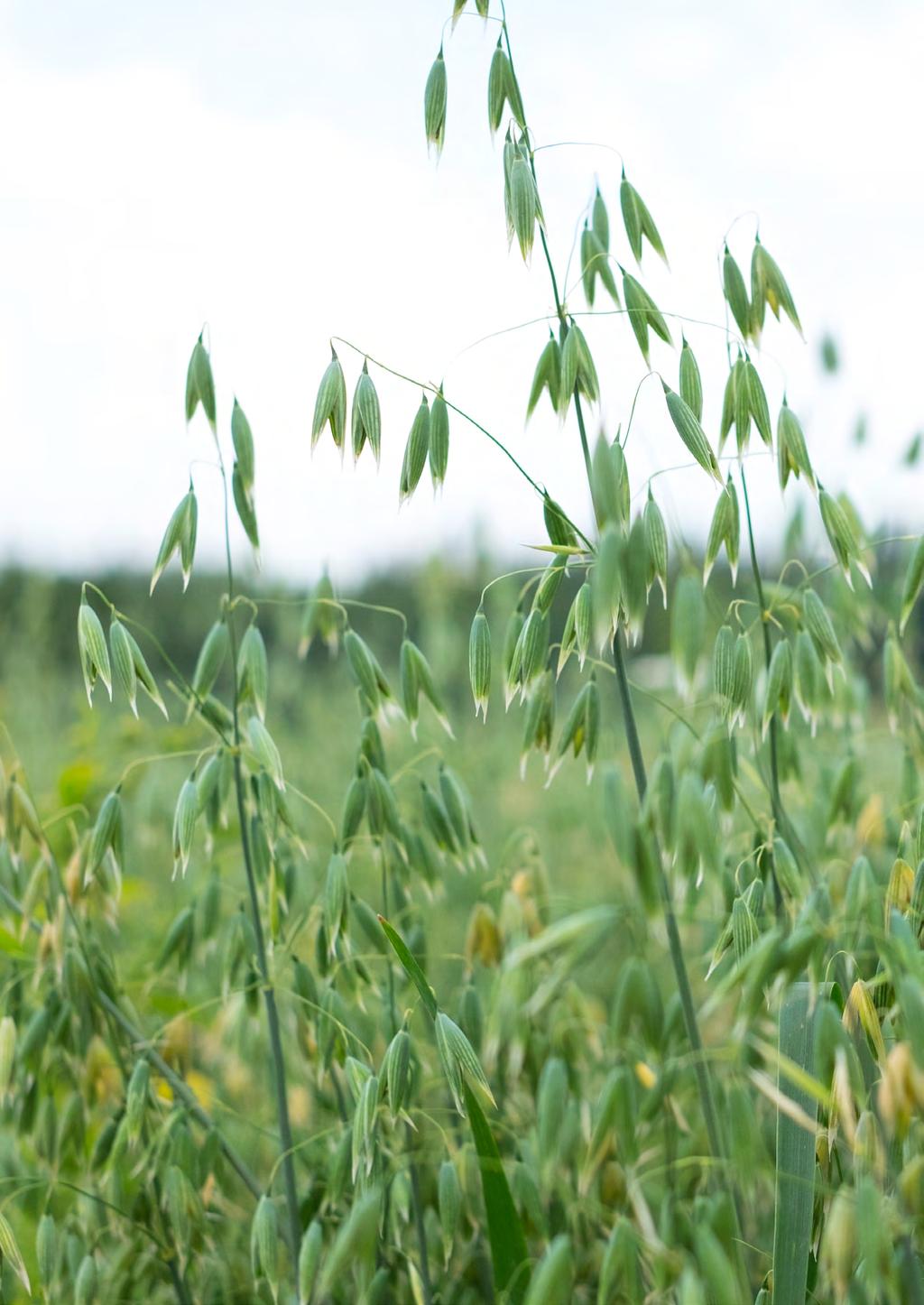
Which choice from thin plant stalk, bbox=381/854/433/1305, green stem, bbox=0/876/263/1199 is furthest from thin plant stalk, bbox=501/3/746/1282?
green stem, bbox=0/876/263/1199

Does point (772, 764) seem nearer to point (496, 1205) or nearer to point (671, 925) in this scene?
point (671, 925)

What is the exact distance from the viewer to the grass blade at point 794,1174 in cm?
87

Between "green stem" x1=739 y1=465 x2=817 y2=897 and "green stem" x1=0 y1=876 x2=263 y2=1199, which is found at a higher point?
"green stem" x1=739 y1=465 x2=817 y2=897

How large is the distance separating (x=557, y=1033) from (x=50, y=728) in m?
4.37

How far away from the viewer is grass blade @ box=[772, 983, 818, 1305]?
2.84 ft

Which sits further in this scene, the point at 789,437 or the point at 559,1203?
the point at 559,1203

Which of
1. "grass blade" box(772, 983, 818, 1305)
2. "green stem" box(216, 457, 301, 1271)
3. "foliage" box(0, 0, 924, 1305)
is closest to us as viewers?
"foliage" box(0, 0, 924, 1305)

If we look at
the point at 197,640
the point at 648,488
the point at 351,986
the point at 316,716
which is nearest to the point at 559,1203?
the point at 351,986

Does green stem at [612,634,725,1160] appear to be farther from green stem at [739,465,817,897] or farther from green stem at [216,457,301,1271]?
green stem at [216,457,301,1271]

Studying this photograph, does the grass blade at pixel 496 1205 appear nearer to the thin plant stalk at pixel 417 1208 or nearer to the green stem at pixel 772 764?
the thin plant stalk at pixel 417 1208

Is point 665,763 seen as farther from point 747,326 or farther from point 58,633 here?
point 58,633

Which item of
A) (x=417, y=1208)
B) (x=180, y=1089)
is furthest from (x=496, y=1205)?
(x=180, y=1089)

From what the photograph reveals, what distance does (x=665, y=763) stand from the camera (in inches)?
32.6

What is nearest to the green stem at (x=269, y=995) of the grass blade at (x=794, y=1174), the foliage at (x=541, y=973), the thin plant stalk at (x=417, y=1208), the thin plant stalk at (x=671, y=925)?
the foliage at (x=541, y=973)
